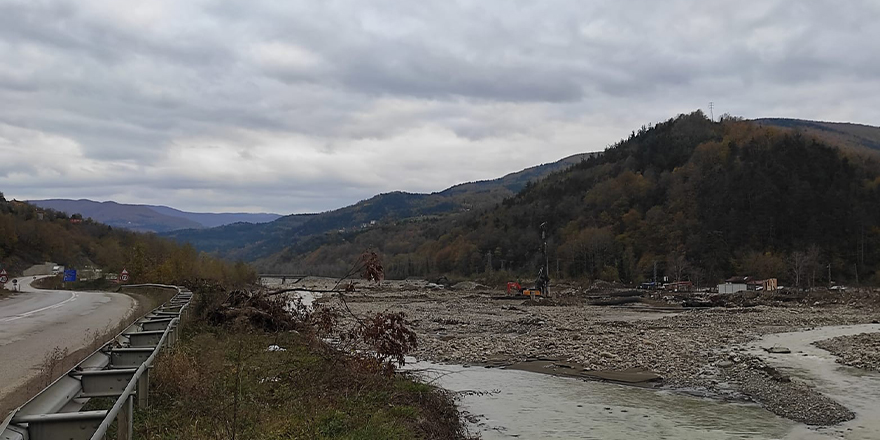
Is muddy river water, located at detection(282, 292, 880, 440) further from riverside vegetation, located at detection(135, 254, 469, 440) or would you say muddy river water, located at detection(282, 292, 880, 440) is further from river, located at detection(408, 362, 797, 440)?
riverside vegetation, located at detection(135, 254, 469, 440)

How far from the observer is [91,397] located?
7.04m

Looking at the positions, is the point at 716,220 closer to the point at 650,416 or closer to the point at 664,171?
the point at 664,171

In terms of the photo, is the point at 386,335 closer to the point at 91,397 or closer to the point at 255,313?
the point at 91,397

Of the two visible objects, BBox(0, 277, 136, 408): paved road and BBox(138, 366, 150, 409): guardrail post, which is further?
BBox(0, 277, 136, 408): paved road

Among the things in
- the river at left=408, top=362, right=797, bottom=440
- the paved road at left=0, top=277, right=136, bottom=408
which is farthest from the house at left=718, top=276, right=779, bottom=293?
the paved road at left=0, top=277, right=136, bottom=408

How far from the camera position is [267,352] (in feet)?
52.7

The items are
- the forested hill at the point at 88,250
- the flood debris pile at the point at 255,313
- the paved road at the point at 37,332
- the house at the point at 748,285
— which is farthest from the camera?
the house at the point at 748,285

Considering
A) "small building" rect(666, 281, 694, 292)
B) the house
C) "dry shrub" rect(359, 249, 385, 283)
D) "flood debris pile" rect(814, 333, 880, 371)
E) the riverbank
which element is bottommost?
"small building" rect(666, 281, 694, 292)

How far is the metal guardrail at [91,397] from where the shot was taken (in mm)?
5203

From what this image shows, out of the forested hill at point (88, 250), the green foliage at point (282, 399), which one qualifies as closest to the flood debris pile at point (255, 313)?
the green foliage at point (282, 399)

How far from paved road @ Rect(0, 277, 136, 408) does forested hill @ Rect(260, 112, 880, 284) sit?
94525 mm

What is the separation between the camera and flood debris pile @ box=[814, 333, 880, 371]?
2389cm

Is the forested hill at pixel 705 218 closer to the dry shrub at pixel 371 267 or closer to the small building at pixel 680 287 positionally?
the small building at pixel 680 287

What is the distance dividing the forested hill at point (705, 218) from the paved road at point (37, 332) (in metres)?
94.5
